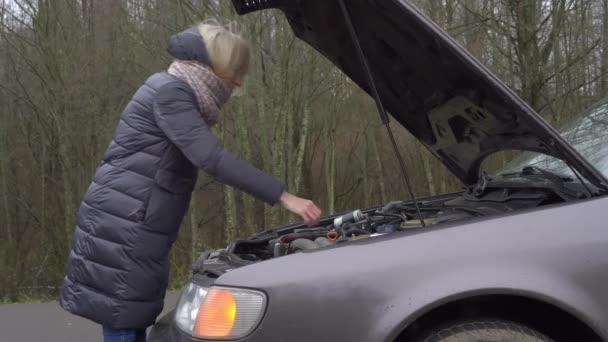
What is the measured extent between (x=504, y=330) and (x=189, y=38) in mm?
1702

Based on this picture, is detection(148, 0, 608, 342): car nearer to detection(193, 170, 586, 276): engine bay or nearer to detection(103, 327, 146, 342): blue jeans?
detection(193, 170, 586, 276): engine bay

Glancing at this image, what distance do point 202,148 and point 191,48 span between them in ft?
1.56

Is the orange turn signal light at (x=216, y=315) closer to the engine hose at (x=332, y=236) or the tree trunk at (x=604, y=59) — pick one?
the engine hose at (x=332, y=236)

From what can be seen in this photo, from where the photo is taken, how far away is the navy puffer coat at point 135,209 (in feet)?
8.27

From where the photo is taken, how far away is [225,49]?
2.59 meters

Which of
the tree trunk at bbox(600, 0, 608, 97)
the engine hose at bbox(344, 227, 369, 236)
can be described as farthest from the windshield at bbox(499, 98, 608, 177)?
the tree trunk at bbox(600, 0, 608, 97)

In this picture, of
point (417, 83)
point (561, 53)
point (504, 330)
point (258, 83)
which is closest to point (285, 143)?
point (258, 83)

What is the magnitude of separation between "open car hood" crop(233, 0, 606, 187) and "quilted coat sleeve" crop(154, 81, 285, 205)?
660 millimetres

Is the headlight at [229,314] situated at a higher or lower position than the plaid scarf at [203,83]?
lower

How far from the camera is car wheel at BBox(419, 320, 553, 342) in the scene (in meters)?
2.04

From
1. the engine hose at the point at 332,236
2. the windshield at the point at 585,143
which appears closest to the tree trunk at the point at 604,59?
the windshield at the point at 585,143

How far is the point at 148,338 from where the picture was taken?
8.41ft

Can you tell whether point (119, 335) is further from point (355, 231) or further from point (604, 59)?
point (604, 59)

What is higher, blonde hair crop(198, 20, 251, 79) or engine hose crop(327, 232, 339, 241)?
blonde hair crop(198, 20, 251, 79)
